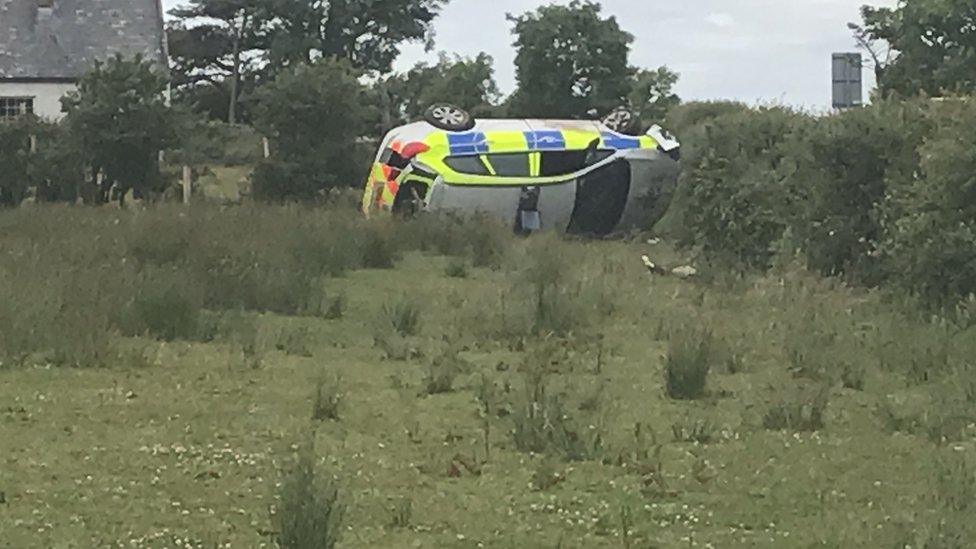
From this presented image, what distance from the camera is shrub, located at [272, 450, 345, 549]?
543 cm

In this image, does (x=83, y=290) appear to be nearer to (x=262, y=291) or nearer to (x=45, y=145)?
(x=262, y=291)

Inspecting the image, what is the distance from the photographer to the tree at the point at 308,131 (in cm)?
3173

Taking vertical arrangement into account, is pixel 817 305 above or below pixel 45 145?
below

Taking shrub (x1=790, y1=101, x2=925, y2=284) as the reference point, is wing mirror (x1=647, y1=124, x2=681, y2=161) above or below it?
above

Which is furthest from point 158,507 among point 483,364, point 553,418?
point 483,364

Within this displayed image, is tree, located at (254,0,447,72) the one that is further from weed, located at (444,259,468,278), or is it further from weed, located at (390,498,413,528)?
weed, located at (390,498,413,528)

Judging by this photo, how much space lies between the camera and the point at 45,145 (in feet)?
97.7

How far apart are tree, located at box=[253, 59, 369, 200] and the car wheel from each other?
260 inches

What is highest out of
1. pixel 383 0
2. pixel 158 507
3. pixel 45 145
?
pixel 383 0

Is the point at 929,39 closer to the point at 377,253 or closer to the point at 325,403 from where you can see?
the point at 377,253

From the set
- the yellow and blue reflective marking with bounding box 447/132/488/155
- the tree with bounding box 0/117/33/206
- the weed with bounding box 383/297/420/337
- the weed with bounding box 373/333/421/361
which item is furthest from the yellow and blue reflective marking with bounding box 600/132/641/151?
the weed with bounding box 373/333/421/361

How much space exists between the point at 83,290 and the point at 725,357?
16.8 ft

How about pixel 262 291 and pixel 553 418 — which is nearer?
pixel 553 418

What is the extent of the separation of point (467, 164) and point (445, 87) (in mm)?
22571
